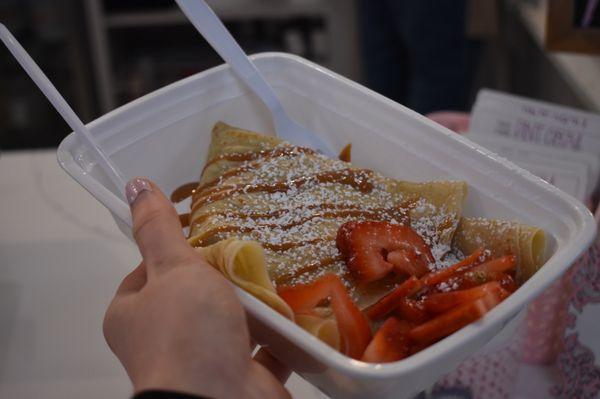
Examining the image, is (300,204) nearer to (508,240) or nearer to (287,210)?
(287,210)

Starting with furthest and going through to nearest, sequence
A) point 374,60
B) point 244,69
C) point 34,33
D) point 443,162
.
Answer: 1. point 34,33
2. point 374,60
3. point 244,69
4. point 443,162

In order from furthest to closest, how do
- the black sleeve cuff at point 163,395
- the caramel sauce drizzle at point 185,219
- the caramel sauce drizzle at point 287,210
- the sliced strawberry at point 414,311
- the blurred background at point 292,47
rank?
the blurred background at point 292,47 → the caramel sauce drizzle at point 185,219 → the caramel sauce drizzle at point 287,210 → the sliced strawberry at point 414,311 → the black sleeve cuff at point 163,395

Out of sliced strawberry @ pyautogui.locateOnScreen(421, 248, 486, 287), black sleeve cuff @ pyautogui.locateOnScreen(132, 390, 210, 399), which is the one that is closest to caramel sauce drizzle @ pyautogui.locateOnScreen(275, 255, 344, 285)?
sliced strawberry @ pyautogui.locateOnScreen(421, 248, 486, 287)

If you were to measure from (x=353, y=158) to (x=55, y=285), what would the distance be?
482 mm

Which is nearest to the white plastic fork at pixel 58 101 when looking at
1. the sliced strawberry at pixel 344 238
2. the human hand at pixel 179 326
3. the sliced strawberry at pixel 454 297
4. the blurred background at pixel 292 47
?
the human hand at pixel 179 326

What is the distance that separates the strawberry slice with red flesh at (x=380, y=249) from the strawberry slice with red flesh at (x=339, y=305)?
0.15ft

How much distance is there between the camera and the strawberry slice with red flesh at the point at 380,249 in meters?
0.72

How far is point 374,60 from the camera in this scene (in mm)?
2119

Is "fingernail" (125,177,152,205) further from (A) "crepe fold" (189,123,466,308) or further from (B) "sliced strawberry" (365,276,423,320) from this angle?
(B) "sliced strawberry" (365,276,423,320)

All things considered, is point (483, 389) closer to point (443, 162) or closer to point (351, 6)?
point (443, 162)

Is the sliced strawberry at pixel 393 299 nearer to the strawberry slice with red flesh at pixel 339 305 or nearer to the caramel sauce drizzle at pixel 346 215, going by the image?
the strawberry slice with red flesh at pixel 339 305

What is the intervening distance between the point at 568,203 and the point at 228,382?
15.0 inches

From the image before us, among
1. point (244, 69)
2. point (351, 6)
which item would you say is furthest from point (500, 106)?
point (351, 6)

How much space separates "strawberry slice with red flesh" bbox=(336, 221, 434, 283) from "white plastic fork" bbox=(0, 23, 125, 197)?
0.82 ft
